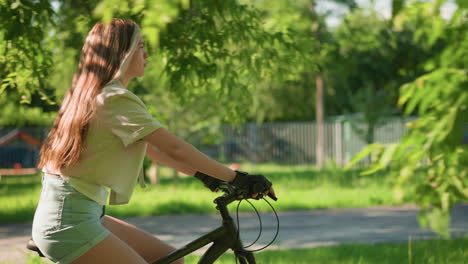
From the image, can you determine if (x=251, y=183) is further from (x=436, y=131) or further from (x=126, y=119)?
(x=436, y=131)

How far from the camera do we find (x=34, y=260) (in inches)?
222

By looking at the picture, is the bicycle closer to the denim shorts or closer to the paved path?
the denim shorts

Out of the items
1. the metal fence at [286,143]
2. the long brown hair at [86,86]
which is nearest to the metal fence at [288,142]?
the metal fence at [286,143]

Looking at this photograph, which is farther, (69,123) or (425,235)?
(425,235)

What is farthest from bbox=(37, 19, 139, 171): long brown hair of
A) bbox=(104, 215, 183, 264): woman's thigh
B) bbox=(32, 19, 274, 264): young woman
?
bbox=(104, 215, 183, 264): woman's thigh

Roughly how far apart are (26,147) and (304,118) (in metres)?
15.1

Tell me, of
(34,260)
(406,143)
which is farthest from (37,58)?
(406,143)

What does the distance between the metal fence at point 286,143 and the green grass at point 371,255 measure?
1781 centimetres

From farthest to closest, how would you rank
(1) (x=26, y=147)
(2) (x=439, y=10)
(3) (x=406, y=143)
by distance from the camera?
(1) (x=26, y=147), (3) (x=406, y=143), (2) (x=439, y=10)

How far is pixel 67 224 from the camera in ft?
8.17

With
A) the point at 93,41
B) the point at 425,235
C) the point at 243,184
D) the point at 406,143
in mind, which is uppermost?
the point at 93,41

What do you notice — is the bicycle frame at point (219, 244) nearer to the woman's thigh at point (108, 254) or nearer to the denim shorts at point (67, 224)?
the woman's thigh at point (108, 254)

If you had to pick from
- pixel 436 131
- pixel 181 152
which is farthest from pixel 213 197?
pixel 436 131

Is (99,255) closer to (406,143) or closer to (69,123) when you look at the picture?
(69,123)
